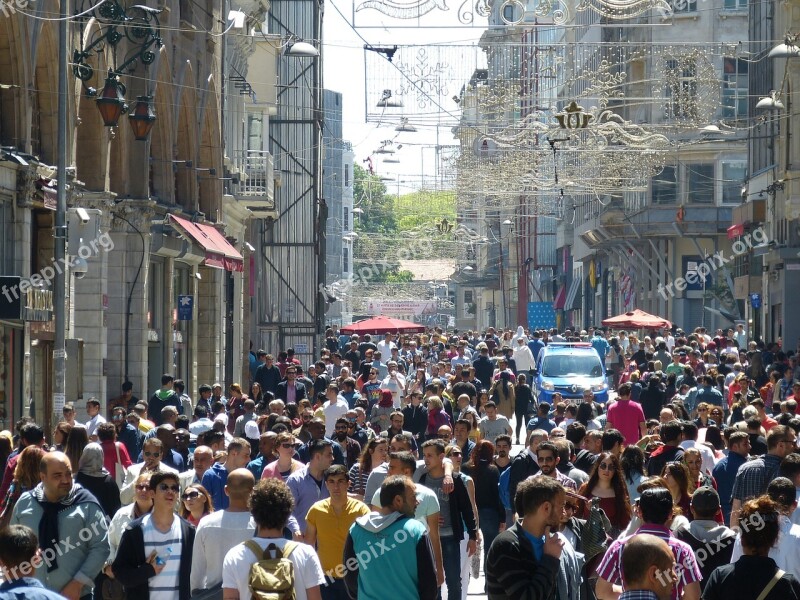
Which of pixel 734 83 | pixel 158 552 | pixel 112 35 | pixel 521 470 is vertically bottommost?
pixel 521 470

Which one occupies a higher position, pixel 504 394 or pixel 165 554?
pixel 165 554

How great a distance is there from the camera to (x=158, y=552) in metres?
8.92

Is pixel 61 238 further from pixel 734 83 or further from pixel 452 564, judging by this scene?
pixel 734 83

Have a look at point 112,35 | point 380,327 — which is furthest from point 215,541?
point 380,327

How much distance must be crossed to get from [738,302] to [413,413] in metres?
39.1

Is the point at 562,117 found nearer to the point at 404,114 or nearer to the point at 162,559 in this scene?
the point at 404,114

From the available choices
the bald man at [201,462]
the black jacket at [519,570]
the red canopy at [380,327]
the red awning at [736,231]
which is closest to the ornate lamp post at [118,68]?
the bald man at [201,462]

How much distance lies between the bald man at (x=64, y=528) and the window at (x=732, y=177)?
52.4 metres

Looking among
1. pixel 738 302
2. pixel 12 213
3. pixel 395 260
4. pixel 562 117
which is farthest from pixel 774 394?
pixel 395 260

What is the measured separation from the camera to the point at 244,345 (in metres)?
43.4

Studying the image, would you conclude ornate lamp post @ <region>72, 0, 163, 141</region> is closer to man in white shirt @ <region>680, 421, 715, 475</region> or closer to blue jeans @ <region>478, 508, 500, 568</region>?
blue jeans @ <region>478, 508, 500, 568</region>

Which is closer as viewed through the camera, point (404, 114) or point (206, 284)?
point (404, 114)

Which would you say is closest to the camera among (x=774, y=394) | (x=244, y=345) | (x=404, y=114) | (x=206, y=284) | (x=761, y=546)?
(x=761, y=546)

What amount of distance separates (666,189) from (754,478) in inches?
1939
